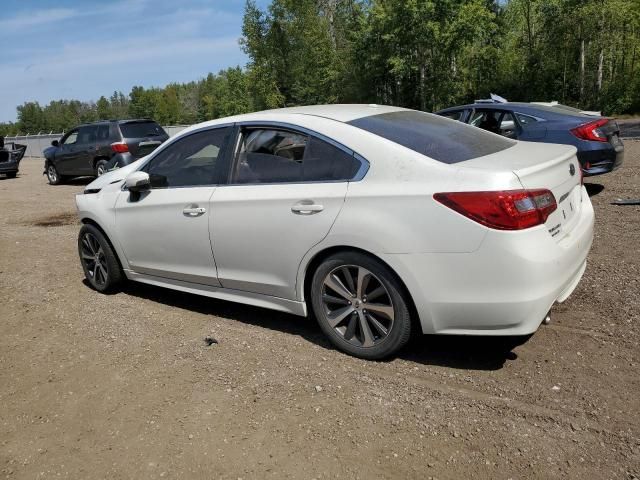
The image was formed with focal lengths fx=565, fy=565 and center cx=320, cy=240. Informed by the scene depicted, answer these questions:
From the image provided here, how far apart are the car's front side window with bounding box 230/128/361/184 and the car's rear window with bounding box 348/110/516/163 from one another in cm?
28

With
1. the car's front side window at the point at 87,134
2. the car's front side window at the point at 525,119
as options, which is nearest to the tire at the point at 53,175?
the car's front side window at the point at 87,134

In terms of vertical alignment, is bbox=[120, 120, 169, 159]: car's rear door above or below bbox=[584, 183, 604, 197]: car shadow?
above

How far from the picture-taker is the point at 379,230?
3.34m

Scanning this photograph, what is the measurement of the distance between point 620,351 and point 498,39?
34.8 m

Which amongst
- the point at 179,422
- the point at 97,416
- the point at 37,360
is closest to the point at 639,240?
the point at 179,422

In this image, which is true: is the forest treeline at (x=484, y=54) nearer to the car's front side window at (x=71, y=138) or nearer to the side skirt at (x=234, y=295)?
the car's front side window at (x=71, y=138)

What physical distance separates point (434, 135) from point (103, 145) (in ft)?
41.4

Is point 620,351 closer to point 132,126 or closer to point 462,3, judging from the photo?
point 132,126

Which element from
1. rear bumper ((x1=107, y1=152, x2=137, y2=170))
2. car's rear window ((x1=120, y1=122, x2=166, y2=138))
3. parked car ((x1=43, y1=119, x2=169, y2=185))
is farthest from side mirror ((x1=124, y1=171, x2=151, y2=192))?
car's rear window ((x1=120, y1=122, x2=166, y2=138))

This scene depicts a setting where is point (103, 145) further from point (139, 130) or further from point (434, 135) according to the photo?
point (434, 135)

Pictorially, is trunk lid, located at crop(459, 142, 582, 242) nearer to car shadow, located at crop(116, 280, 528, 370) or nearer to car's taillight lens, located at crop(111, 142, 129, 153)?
car shadow, located at crop(116, 280, 528, 370)

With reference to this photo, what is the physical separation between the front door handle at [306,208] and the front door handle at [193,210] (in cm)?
88

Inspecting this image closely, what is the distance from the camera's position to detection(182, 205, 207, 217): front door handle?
14.0ft

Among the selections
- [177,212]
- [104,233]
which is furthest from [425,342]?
[104,233]
